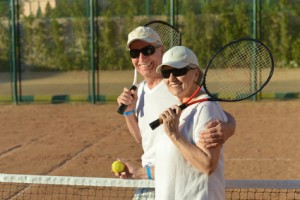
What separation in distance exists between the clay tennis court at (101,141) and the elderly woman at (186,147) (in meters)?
5.36

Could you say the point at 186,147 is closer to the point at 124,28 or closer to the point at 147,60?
the point at 147,60

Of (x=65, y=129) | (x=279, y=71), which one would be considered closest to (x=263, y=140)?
(x=65, y=129)

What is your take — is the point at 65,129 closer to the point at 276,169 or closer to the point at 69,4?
the point at 276,169

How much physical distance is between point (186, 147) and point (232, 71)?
321 centimetres

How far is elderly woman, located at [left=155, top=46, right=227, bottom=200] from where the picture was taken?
3564 mm

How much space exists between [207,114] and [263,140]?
8624 mm

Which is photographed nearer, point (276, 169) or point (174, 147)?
point (174, 147)

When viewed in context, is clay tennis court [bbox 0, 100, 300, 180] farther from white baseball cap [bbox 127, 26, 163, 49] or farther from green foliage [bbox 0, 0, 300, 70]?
green foliage [bbox 0, 0, 300, 70]

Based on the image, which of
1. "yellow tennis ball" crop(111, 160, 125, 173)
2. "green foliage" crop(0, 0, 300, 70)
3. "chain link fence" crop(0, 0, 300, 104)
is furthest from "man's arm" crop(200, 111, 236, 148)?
"green foliage" crop(0, 0, 300, 70)

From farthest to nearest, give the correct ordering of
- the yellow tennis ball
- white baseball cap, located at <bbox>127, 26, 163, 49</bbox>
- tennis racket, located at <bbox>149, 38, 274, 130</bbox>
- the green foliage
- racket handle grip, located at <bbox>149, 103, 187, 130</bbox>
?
1. the green foliage
2. the yellow tennis ball
3. white baseball cap, located at <bbox>127, 26, 163, 49</bbox>
4. tennis racket, located at <bbox>149, 38, 274, 130</bbox>
5. racket handle grip, located at <bbox>149, 103, 187, 130</bbox>

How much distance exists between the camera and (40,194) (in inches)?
320

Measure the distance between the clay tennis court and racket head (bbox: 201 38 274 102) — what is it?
9.66 feet

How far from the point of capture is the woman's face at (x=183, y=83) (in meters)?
3.76

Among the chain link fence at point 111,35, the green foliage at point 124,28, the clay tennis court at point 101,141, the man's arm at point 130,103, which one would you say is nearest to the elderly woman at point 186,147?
the man's arm at point 130,103
